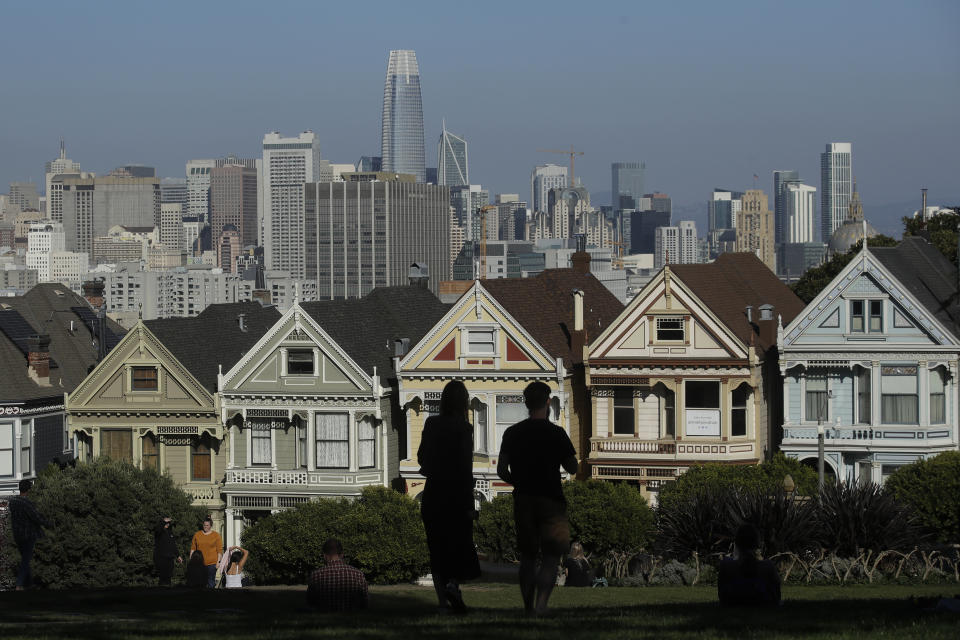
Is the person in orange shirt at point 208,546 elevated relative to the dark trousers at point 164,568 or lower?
elevated

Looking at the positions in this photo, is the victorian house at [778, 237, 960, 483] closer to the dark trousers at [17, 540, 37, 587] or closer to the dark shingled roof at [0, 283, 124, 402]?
the dark shingled roof at [0, 283, 124, 402]

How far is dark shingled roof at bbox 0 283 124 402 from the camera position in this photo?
51.1 m

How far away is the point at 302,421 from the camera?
4856cm

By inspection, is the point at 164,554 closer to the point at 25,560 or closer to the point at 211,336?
the point at 25,560

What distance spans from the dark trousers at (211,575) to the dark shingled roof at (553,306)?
592 inches

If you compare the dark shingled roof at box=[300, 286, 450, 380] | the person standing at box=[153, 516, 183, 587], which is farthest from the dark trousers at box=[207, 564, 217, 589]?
the dark shingled roof at box=[300, 286, 450, 380]

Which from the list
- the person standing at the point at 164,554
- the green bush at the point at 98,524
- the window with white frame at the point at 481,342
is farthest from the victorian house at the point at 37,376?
the person standing at the point at 164,554

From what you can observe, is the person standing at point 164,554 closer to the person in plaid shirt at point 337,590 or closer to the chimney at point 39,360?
the person in plaid shirt at point 337,590

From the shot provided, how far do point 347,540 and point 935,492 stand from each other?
44.8 ft

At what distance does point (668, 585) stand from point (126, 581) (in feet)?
54.7

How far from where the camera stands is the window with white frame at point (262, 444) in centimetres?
4897

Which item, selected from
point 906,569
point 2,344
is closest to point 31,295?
point 2,344

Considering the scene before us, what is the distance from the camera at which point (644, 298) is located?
46219 mm

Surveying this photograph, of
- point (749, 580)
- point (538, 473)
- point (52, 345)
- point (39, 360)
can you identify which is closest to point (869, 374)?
point (39, 360)
